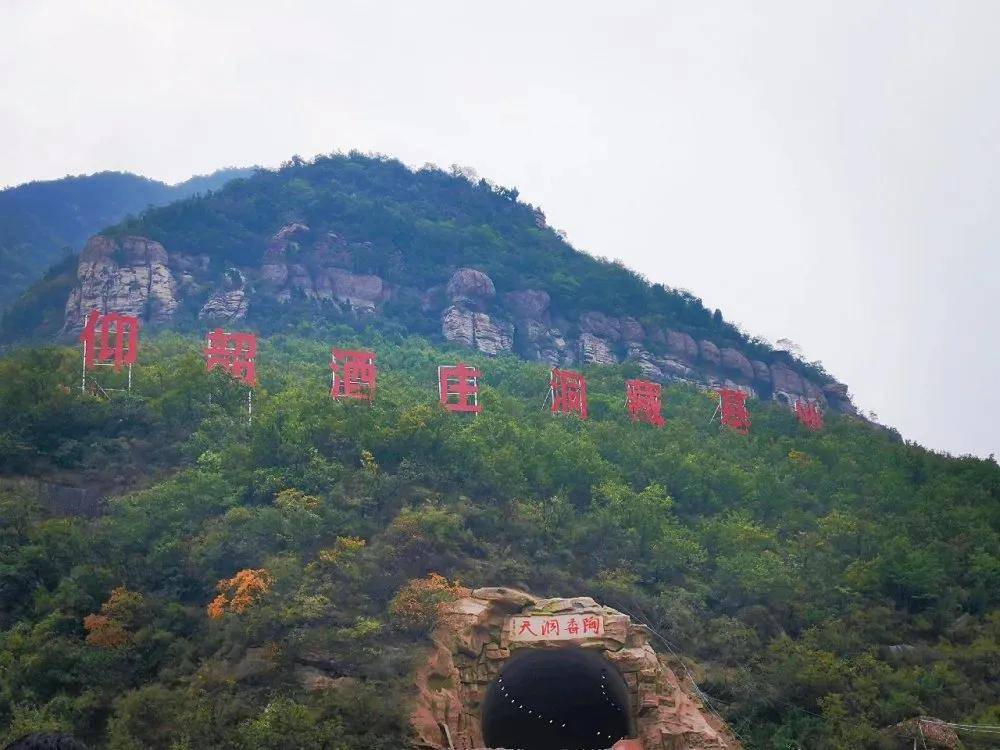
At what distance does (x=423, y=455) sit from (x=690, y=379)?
2008cm

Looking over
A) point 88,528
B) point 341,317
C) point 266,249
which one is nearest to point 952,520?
point 88,528

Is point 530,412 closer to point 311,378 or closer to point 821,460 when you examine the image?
point 311,378

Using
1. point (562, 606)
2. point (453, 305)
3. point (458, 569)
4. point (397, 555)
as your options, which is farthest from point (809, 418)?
point (453, 305)

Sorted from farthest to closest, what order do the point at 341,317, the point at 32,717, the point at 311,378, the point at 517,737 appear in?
the point at 341,317, the point at 311,378, the point at 517,737, the point at 32,717

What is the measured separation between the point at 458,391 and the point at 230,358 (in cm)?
542

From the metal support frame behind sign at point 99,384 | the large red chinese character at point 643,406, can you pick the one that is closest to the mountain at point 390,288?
the large red chinese character at point 643,406

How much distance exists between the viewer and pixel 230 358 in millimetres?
23766

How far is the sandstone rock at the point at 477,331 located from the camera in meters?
38.2

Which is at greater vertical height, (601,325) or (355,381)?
(601,325)

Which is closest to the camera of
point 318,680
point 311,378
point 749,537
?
point 318,680

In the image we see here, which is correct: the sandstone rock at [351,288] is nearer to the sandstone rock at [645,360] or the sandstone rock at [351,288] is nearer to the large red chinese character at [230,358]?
the sandstone rock at [645,360]

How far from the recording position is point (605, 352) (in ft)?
129

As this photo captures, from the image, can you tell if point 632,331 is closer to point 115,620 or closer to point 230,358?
point 230,358

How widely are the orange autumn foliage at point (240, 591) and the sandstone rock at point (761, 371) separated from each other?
27.6 metres
